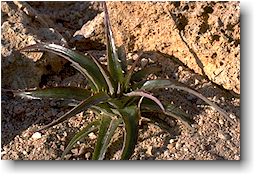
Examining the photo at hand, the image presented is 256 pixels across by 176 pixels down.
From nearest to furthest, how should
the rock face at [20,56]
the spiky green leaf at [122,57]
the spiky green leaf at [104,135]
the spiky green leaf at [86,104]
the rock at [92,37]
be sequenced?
the spiky green leaf at [86,104], the spiky green leaf at [104,135], the spiky green leaf at [122,57], the rock face at [20,56], the rock at [92,37]

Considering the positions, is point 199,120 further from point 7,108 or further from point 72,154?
point 7,108

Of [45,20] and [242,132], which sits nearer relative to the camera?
[242,132]

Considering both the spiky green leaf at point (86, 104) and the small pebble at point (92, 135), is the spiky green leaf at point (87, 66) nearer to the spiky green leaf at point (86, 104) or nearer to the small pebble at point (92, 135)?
the spiky green leaf at point (86, 104)

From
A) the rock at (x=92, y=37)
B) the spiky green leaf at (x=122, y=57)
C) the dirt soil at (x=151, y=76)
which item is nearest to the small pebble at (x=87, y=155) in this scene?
the dirt soil at (x=151, y=76)

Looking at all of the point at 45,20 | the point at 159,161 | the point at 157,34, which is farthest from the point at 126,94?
the point at 45,20

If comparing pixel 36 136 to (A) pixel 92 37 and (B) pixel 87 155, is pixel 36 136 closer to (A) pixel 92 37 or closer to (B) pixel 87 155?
(B) pixel 87 155

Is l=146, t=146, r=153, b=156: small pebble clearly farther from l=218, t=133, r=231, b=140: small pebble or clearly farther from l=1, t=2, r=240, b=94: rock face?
l=1, t=2, r=240, b=94: rock face
